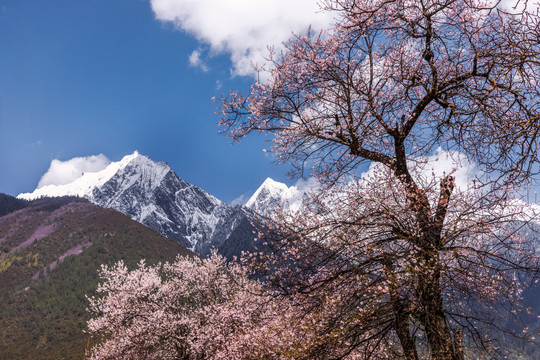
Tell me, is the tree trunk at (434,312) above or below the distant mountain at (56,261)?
below

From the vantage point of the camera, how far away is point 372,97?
25.6 ft

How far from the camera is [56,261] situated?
10412cm

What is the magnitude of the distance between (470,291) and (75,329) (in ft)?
270

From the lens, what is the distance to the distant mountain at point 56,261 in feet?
230

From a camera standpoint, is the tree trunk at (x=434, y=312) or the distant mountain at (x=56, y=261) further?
the distant mountain at (x=56, y=261)

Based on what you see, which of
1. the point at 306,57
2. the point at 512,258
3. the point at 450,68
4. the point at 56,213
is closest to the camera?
the point at 512,258

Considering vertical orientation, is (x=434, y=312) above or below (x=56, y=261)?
below

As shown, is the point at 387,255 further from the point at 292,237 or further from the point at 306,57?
the point at 306,57

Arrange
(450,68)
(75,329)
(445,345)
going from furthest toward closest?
Result: (75,329) < (450,68) < (445,345)

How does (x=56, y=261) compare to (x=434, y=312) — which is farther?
(x=56, y=261)

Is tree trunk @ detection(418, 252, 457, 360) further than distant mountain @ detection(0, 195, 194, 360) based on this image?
No

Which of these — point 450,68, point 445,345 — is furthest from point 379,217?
point 450,68

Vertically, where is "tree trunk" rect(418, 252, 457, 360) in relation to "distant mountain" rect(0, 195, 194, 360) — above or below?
below

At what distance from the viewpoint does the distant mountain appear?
70.0 m
